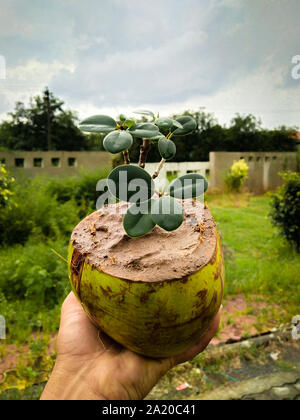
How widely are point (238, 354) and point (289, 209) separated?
230 centimetres

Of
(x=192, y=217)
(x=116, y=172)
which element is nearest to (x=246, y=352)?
(x=192, y=217)

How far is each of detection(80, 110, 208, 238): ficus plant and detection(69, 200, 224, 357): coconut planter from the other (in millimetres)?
75

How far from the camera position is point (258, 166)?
1016 cm

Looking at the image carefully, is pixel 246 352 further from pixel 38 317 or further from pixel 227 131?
pixel 227 131

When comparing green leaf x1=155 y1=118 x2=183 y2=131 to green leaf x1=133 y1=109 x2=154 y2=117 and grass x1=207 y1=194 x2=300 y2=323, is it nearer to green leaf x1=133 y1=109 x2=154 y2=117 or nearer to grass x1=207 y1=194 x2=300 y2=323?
green leaf x1=133 y1=109 x2=154 y2=117

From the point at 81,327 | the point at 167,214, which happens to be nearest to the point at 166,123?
the point at 167,214

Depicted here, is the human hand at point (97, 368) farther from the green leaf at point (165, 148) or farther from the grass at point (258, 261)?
the grass at point (258, 261)

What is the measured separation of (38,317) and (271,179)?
9.42 metres

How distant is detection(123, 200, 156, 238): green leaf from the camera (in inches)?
28.8

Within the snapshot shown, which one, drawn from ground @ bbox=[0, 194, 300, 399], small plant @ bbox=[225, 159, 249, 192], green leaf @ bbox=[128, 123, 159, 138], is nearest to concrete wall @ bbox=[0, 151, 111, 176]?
small plant @ bbox=[225, 159, 249, 192]

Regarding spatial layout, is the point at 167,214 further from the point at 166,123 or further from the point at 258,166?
the point at 258,166

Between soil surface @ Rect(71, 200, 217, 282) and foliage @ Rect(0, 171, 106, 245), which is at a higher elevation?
soil surface @ Rect(71, 200, 217, 282)

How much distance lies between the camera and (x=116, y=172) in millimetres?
727

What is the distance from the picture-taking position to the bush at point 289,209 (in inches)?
152
